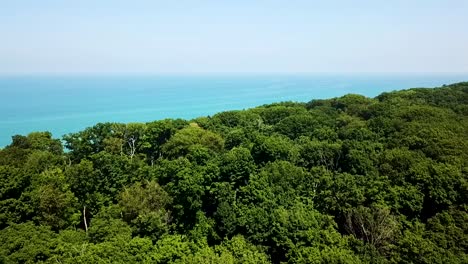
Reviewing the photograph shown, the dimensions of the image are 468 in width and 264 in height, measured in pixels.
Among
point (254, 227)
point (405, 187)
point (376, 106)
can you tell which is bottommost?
point (254, 227)

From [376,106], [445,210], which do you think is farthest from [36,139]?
[376,106]

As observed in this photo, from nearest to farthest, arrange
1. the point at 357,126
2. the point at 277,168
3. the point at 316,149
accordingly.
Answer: the point at 277,168, the point at 316,149, the point at 357,126

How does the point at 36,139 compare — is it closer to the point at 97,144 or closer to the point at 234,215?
the point at 97,144

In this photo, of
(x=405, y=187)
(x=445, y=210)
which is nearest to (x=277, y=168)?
(x=405, y=187)

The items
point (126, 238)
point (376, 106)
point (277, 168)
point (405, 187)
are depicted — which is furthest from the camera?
point (376, 106)

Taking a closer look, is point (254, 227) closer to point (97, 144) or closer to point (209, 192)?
point (209, 192)

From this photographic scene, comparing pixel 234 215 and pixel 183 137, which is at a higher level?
pixel 183 137

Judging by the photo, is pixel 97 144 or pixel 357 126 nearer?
pixel 97 144
